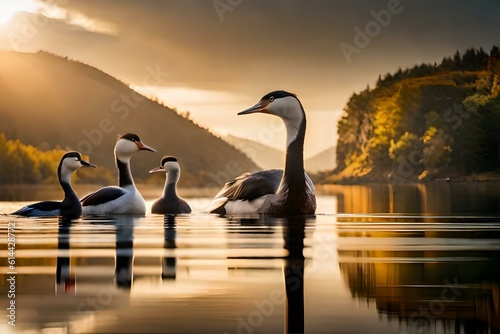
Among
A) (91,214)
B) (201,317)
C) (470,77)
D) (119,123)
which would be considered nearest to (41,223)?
(91,214)

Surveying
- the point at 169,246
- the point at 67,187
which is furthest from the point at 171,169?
the point at 169,246

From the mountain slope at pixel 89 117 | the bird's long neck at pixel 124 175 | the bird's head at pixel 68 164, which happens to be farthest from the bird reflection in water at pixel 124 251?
the mountain slope at pixel 89 117

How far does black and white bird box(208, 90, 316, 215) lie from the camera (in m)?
18.9

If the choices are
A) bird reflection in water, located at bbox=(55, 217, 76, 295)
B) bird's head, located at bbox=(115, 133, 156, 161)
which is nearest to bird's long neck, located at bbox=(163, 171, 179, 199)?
bird's head, located at bbox=(115, 133, 156, 161)

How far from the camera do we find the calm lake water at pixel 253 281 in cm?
686

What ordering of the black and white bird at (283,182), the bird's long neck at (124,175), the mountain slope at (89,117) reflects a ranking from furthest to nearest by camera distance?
1. the mountain slope at (89,117)
2. the bird's long neck at (124,175)
3. the black and white bird at (283,182)

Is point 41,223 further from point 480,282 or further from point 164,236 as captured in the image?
point 480,282

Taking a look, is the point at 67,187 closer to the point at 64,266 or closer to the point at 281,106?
the point at 281,106

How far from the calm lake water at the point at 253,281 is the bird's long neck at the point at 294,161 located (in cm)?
308

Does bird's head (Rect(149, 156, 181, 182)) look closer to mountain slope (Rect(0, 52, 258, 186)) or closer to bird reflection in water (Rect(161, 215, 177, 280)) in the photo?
bird reflection in water (Rect(161, 215, 177, 280))

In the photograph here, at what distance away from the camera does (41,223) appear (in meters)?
17.9

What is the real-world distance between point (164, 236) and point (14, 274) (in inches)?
208

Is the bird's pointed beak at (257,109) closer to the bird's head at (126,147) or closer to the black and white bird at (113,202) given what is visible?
the black and white bird at (113,202)

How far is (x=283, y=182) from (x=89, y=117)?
426 ft
